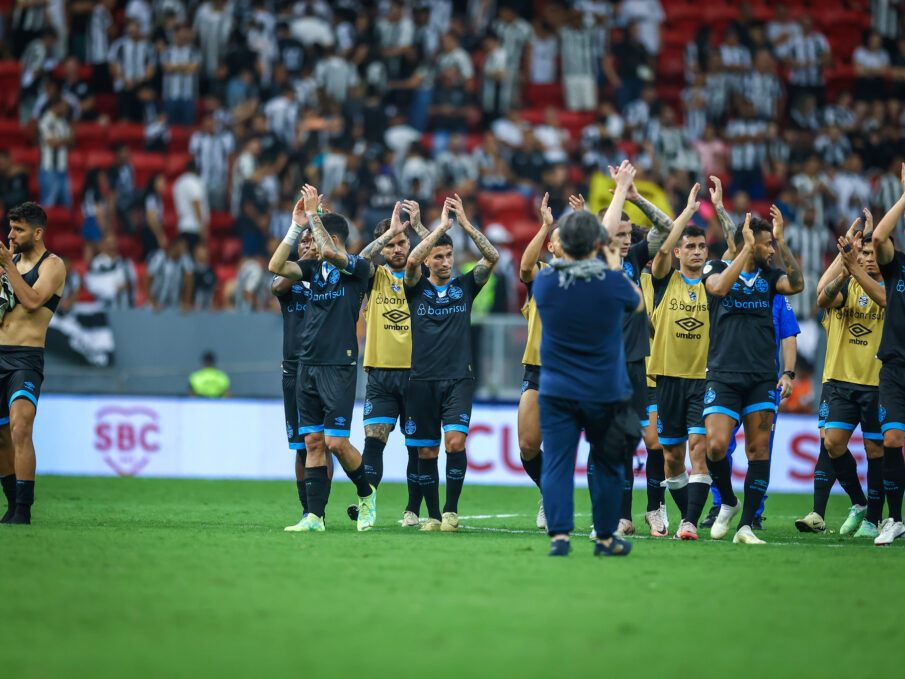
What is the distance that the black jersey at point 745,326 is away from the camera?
10016 millimetres

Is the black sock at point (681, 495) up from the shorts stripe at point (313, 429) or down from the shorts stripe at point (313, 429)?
down

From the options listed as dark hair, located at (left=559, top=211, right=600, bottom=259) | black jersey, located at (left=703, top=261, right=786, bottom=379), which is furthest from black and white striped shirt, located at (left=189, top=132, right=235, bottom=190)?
dark hair, located at (left=559, top=211, right=600, bottom=259)

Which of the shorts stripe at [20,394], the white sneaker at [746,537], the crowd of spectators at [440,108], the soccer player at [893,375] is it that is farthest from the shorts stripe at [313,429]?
the crowd of spectators at [440,108]

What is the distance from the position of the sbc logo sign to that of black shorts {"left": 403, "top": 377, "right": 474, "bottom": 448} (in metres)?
8.36

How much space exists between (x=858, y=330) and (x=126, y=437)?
37.3 feet

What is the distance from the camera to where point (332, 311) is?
10461mm

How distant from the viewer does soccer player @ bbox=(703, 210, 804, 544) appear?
994 centimetres

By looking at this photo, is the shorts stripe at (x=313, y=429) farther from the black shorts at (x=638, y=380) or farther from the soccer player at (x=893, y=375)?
the soccer player at (x=893, y=375)

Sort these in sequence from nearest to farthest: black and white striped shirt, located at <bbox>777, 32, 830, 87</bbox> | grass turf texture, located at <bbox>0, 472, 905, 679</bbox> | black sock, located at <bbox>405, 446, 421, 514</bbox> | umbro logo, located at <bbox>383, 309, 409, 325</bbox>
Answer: grass turf texture, located at <bbox>0, 472, 905, 679</bbox> → black sock, located at <bbox>405, 446, 421, 514</bbox> → umbro logo, located at <bbox>383, 309, 409, 325</bbox> → black and white striped shirt, located at <bbox>777, 32, 830, 87</bbox>

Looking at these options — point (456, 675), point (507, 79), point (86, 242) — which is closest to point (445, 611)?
point (456, 675)

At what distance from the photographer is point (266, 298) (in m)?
20.1

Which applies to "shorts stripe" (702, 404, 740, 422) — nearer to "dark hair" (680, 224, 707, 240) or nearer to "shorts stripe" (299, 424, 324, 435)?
"dark hair" (680, 224, 707, 240)

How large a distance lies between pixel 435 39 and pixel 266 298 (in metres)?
8.22

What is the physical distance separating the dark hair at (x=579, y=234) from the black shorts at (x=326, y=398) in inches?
114
